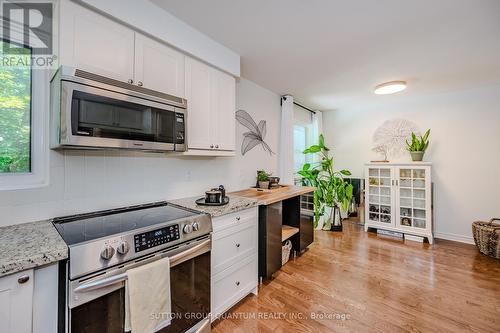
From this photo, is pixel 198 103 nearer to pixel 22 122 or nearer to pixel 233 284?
pixel 22 122

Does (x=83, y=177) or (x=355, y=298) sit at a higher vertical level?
(x=83, y=177)

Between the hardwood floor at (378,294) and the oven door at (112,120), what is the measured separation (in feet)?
4.87

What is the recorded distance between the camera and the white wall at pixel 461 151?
3.04 meters

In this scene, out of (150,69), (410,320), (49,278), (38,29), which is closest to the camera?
(49,278)

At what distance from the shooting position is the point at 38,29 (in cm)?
125

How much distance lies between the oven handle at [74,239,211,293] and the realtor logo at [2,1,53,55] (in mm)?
1358

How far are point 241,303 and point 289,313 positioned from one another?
0.42 metres

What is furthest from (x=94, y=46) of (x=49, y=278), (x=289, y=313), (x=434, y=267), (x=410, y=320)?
(x=434, y=267)

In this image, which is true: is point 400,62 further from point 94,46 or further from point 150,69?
point 94,46

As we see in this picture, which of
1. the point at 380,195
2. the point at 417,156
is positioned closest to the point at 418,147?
the point at 417,156

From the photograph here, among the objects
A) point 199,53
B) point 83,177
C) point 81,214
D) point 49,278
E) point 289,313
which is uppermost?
point 199,53

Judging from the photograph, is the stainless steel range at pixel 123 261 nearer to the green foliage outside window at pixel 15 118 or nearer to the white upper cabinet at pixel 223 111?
the green foliage outside window at pixel 15 118

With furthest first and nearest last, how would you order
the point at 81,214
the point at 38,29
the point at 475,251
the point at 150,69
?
the point at 475,251
the point at 150,69
the point at 81,214
the point at 38,29

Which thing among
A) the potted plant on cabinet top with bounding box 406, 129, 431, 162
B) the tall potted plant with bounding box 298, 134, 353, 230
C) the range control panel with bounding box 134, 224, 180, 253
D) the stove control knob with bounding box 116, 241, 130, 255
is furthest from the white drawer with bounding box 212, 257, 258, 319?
the potted plant on cabinet top with bounding box 406, 129, 431, 162
